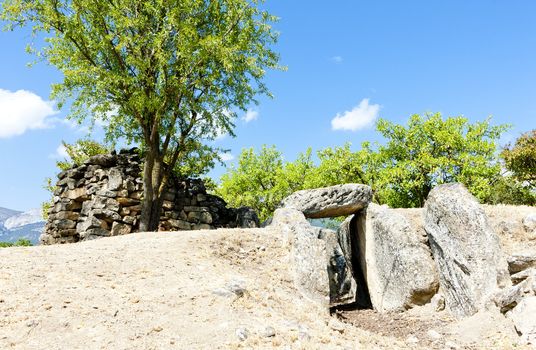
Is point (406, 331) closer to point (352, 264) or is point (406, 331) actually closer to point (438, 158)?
point (352, 264)

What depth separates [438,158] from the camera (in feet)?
88.9

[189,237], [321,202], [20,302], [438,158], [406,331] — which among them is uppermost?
[438,158]

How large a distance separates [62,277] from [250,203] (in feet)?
92.0

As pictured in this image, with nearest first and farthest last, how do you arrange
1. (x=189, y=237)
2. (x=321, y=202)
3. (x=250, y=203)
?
(x=189, y=237)
(x=321, y=202)
(x=250, y=203)

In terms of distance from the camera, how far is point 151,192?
19672mm

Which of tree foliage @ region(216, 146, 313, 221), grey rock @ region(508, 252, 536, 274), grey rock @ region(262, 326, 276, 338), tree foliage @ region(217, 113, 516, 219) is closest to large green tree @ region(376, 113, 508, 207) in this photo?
tree foliage @ region(217, 113, 516, 219)

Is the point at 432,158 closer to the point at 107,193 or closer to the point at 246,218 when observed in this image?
the point at 246,218

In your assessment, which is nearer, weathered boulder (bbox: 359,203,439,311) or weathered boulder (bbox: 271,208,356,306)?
weathered boulder (bbox: 271,208,356,306)

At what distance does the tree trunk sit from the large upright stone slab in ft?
39.5

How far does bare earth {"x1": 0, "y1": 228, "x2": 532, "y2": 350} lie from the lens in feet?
25.0

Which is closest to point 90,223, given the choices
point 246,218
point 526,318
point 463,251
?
point 246,218

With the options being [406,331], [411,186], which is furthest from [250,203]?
[406,331]

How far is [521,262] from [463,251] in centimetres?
153

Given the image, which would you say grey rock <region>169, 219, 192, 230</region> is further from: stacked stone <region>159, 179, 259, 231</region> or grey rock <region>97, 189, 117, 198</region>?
grey rock <region>97, 189, 117, 198</region>
